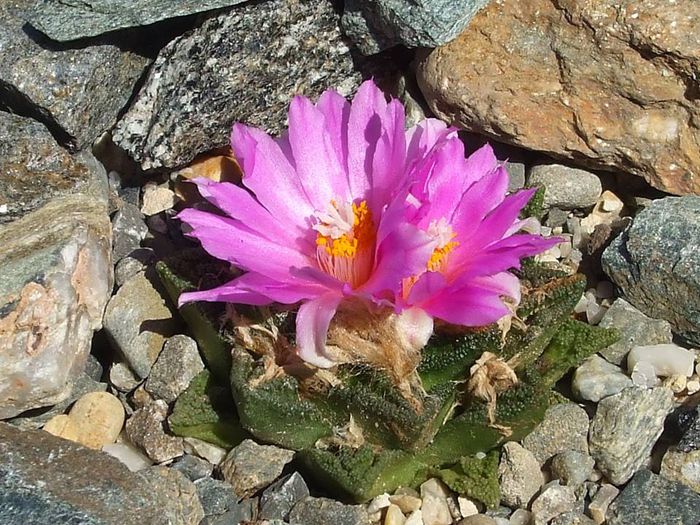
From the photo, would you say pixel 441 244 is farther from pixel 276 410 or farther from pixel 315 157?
pixel 276 410

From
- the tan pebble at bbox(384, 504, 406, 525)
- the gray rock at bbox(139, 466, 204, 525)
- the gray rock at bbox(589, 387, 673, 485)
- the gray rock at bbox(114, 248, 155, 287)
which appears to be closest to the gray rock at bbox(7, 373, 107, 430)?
the gray rock at bbox(114, 248, 155, 287)

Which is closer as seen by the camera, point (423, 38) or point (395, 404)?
point (395, 404)

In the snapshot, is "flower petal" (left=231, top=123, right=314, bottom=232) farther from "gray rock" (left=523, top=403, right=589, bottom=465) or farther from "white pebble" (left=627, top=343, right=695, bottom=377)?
"white pebble" (left=627, top=343, right=695, bottom=377)

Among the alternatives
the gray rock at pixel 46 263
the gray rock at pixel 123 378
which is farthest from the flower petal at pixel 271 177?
the gray rock at pixel 123 378

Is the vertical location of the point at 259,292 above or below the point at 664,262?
above

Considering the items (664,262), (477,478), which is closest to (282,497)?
(477,478)

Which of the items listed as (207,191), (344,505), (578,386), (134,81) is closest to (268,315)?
(207,191)

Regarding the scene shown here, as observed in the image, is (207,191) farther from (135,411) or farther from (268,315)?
(135,411)
